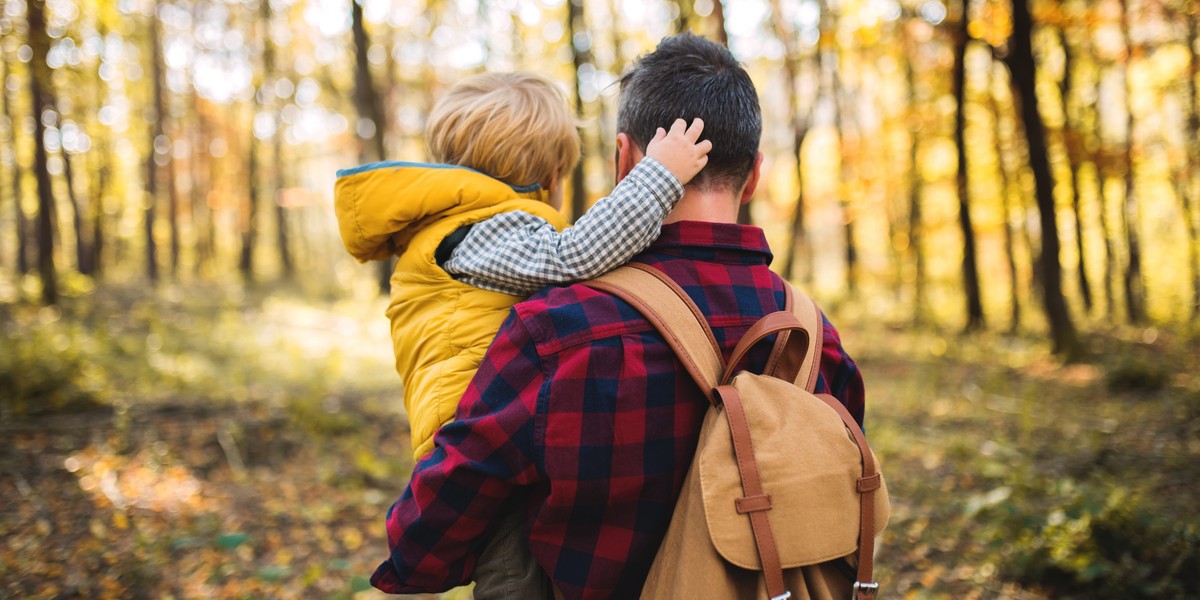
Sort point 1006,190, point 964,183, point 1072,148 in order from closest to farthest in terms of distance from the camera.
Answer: point 964,183, point 1072,148, point 1006,190

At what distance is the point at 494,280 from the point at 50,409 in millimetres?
6169

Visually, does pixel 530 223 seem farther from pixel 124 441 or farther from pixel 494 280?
pixel 124 441

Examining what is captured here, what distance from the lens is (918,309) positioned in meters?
16.6

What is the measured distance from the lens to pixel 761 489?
4.36 feet

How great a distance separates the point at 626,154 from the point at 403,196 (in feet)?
1.79

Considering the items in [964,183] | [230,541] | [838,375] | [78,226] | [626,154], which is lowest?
[230,541]

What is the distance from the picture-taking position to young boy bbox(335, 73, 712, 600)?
1.54 m

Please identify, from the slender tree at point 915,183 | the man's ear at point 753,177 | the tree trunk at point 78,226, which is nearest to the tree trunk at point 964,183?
the slender tree at point 915,183

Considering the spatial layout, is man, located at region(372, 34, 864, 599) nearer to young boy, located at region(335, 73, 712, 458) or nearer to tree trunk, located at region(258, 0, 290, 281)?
young boy, located at region(335, 73, 712, 458)

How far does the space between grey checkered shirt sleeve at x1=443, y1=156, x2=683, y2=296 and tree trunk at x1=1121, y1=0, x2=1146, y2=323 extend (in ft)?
53.1

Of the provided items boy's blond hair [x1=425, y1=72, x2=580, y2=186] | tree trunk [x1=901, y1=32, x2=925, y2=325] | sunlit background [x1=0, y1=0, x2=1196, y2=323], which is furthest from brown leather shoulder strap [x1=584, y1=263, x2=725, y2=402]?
tree trunk [x1=901, y1=32, x2=925, y2=325]

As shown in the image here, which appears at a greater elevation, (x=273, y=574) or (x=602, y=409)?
(x=602, y=409)

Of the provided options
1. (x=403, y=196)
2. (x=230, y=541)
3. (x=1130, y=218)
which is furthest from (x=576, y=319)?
(x=1130, y=218)

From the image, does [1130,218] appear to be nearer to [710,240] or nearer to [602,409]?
[710,240]
